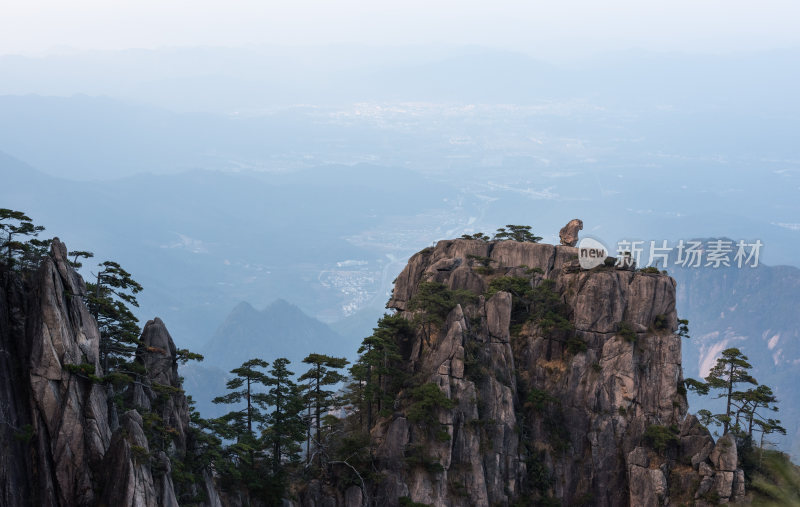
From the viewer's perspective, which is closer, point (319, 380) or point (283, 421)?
point (283, 421)

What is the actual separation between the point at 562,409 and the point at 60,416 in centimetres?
3061

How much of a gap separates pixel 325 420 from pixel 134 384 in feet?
42.1

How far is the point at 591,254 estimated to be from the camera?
168 feet

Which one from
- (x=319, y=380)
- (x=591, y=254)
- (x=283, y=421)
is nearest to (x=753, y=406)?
(x=591, y=254)

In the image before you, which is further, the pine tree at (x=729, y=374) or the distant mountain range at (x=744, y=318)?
the distant mountain range at (x=744, y=318)

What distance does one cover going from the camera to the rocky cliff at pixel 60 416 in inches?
1105

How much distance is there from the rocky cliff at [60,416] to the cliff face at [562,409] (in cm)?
1608

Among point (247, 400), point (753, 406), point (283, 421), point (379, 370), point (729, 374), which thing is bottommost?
point (283, 421)

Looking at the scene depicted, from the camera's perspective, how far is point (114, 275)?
36.5 m

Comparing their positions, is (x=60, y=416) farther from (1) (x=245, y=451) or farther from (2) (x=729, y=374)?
(2) (x=729, y=374)

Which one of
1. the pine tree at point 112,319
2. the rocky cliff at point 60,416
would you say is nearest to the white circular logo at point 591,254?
the pine tree at point 112,319

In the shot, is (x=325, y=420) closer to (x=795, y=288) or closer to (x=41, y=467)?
(x=41, y=467)

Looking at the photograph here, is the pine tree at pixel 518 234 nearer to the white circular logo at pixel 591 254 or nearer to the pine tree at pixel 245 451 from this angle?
the white circular logo at pixel 591 254

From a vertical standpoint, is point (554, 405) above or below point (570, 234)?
below
